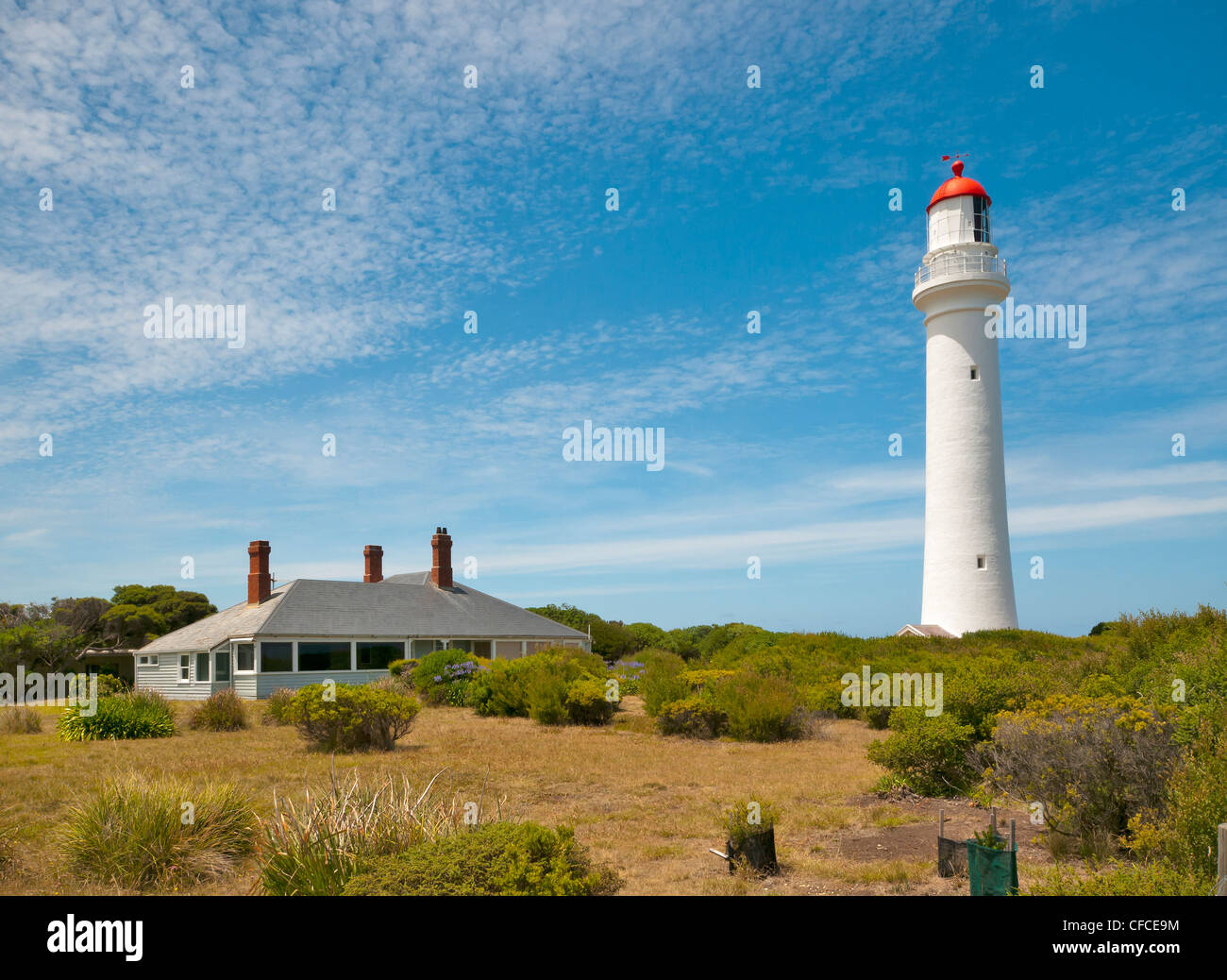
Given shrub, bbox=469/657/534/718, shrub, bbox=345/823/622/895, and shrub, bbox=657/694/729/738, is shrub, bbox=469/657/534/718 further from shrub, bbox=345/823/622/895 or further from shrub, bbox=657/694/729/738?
shrub, bbox=345/823/622/895

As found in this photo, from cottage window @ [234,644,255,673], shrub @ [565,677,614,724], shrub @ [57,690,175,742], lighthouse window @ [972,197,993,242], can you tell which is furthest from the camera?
cottage window @ [234,644,255,673]

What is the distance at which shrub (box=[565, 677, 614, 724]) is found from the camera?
773 inches

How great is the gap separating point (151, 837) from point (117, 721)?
12.9 meters

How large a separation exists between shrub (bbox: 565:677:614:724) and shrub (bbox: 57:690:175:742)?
29.3ft

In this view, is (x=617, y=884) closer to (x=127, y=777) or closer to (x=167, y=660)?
(x=127, y=777)

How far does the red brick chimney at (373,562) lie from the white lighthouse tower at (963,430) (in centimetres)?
2365

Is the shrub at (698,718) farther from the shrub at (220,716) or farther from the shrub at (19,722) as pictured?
the shrub at (19,722)

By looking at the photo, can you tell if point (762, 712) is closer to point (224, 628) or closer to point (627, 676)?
point (627, 676)

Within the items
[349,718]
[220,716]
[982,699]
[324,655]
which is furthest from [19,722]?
[982,699]

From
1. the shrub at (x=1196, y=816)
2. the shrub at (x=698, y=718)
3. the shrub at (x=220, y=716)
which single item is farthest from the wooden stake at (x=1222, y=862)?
the shrub at (x=220, y=716)

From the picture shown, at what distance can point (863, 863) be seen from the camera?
7.36m

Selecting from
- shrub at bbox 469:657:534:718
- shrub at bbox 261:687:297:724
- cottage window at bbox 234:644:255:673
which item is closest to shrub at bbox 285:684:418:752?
shrub at bbox 261:687:297:724
